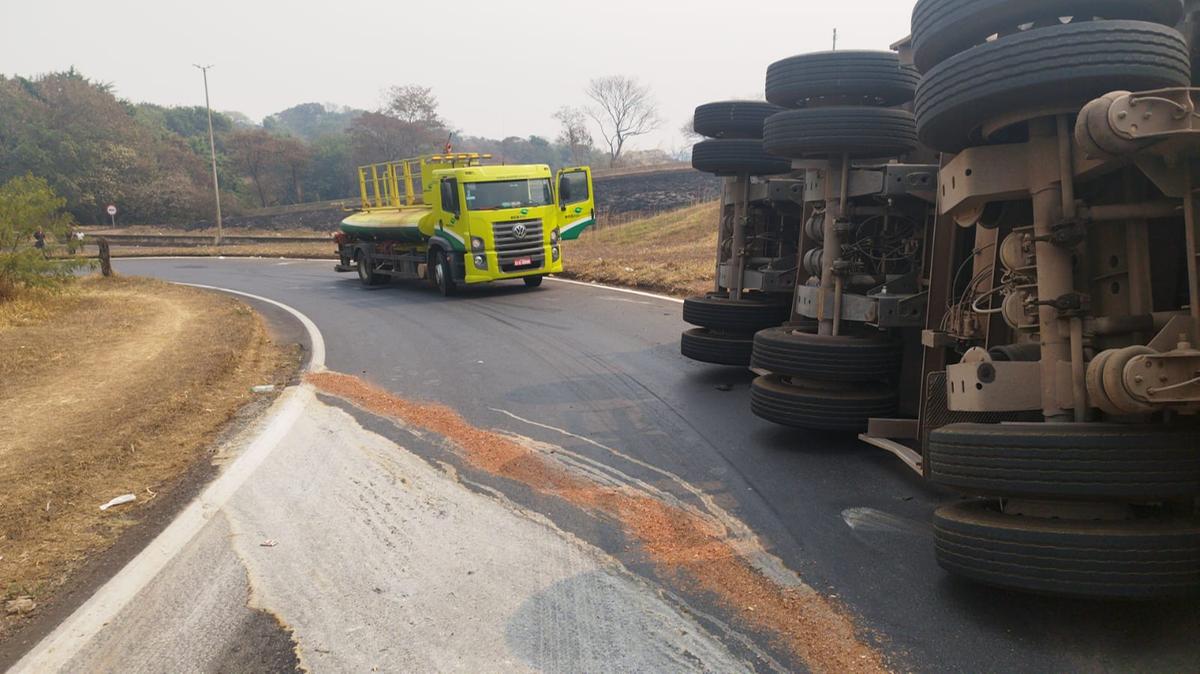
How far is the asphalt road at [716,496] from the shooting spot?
364cm

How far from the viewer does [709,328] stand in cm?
936

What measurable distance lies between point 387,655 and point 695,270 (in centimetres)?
1473

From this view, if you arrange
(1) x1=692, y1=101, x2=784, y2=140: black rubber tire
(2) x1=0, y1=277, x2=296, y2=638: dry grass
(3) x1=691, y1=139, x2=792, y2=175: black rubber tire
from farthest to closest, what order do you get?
(1) x1=692, y1=101, x2=784, y2=140: black rubber tire < (3) x1=691, y1=139, x2=792, y2=175: black rubber tire < (2) x1=0, y1=277, x2=296, y2=638: dry grass

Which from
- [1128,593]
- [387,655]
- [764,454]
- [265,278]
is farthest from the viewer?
[265,278]

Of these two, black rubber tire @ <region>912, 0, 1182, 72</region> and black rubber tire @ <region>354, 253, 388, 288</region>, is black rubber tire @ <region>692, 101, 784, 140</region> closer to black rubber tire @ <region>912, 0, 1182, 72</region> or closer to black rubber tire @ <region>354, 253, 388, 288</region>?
black rubber tire @ <region>912, 0, 1182, 72</region>

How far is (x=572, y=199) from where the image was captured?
20.3 meters

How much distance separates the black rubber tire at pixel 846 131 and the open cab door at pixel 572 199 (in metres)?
13.7

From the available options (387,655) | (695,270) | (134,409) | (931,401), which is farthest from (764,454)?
(695,270)

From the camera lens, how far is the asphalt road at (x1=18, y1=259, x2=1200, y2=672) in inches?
143

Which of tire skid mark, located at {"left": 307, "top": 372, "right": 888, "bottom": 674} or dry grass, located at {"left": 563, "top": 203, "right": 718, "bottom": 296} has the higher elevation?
dry grass, located at {"left": 563, "top": 203, "right": 718, "bottom": 296}

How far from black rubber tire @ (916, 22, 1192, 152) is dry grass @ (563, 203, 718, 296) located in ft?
37.8

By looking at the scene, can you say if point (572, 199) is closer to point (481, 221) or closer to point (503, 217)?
point (503, 217)

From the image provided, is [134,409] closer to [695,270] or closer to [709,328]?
[709,328]

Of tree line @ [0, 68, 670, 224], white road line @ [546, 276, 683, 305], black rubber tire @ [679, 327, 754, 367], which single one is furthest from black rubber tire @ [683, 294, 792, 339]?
tree line @ [0, 68, 670, 224]
